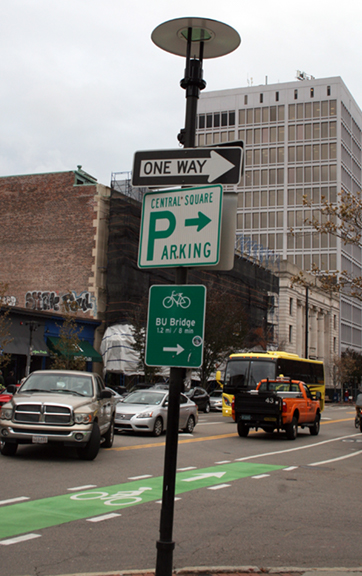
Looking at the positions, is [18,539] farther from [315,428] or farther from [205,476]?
[315,428]

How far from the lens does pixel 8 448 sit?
43.1 feet

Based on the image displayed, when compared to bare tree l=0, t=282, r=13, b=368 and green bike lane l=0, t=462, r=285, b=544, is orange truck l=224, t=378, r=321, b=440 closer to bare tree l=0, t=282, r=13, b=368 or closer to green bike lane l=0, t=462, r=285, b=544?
green bike lane l=0, t=462, r=285, b=544

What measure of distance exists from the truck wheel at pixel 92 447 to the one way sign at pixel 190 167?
8.87 meters

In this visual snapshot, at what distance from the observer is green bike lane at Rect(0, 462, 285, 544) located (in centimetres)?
748

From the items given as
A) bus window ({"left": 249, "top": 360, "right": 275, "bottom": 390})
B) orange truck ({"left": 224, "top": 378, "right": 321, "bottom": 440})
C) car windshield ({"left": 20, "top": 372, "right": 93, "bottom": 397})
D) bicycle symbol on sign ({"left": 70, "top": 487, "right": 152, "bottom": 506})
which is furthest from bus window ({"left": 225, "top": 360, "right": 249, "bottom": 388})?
bicycle symbol on sign ({"left": 70, "top": 487, "right": 152, "bottom": 506})

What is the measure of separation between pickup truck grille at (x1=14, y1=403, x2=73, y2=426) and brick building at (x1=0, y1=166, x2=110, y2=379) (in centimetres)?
2846

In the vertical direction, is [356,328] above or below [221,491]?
above

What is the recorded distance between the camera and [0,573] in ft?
18.3

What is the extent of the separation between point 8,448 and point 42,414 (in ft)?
4.00

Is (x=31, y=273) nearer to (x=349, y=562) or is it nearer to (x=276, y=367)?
(x=276, y=367)

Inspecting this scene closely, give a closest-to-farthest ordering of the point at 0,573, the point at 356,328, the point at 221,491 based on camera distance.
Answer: the point at 0,573 < the point at 221,491 < the point at 356,328

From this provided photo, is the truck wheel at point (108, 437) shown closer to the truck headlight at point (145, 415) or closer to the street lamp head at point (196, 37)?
the truck headlight at point (145, 415)

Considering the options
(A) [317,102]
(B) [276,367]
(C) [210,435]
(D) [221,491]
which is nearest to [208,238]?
(D) [221,491]

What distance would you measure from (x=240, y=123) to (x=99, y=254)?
207ft
